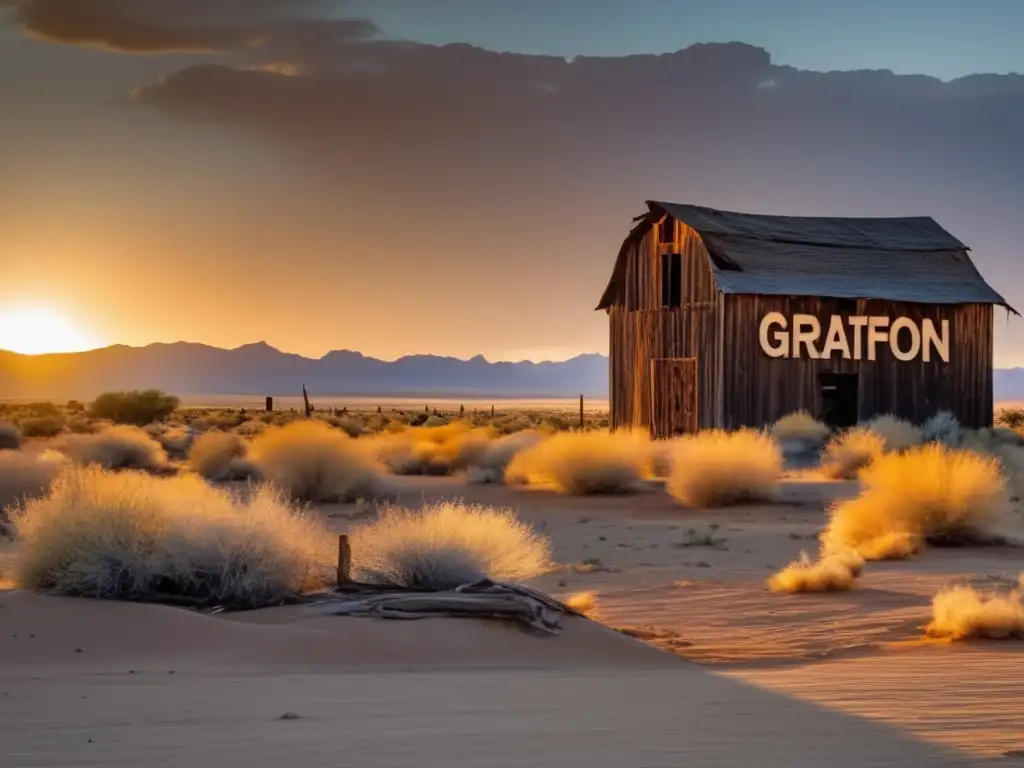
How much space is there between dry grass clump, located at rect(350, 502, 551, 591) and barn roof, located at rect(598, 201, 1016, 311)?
18.3 metres

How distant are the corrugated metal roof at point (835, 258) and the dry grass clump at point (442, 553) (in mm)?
18341

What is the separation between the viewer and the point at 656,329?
30953mm

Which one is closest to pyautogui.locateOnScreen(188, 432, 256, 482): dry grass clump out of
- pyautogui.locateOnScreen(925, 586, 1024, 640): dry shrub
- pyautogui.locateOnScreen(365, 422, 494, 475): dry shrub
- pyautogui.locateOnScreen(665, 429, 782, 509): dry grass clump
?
pyautogui.locateOnScreen(365, 422, 494, 475): dry shrub

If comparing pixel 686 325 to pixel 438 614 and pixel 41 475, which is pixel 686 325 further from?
pixel 438 614

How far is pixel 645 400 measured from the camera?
31.2m

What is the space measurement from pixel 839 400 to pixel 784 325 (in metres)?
2.90

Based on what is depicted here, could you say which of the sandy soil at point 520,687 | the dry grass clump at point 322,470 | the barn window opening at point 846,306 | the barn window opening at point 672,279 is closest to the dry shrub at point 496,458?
the dry grass clump at point 322,470

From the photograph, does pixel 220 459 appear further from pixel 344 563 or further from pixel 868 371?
pixel 344 563

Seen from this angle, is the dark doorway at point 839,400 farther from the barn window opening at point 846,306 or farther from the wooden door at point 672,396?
the wooden door at point 672,396

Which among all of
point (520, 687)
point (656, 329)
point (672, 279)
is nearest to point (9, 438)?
point (656, 329)

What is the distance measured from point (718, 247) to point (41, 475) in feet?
50.6

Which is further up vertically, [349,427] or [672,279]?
[672,279]

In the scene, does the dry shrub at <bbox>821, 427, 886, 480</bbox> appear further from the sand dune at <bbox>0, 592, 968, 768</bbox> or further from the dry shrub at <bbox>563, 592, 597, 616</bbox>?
the sand dune at <bbox>0, 592, 968, 768</bbox>

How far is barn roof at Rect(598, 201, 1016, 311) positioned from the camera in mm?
29641
